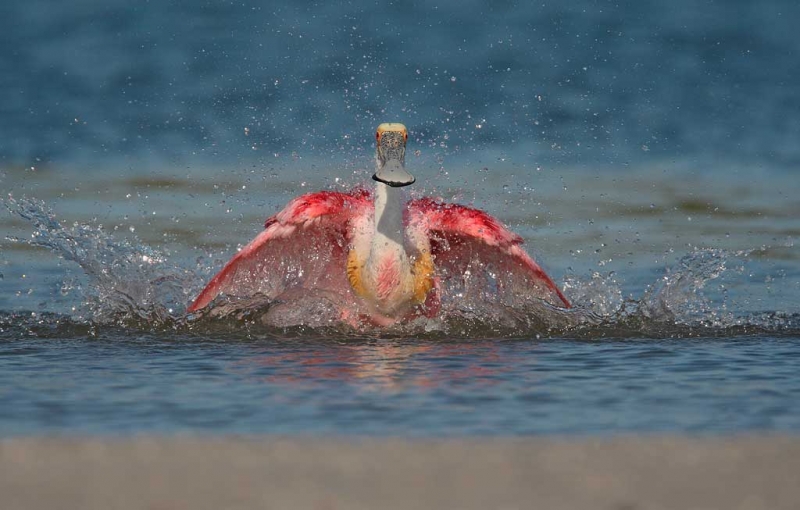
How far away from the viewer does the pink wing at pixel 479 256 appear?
7.50m

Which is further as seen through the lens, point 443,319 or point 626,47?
point 626,47

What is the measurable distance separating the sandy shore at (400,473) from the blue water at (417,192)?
55cm

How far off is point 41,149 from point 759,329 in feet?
31.3

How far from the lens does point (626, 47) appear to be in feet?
57.0

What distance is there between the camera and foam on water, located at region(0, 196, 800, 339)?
7.09 m

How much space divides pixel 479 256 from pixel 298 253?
3.28 feet

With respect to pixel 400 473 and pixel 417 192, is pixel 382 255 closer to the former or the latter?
pixel 417 192

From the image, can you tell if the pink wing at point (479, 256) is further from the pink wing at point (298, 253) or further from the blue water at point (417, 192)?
the pink wing at point (298, 253)

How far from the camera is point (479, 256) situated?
7738 millimetres

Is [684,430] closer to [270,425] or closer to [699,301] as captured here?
[270,425]

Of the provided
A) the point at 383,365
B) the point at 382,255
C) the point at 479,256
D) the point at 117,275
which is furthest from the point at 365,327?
the point at 117,275

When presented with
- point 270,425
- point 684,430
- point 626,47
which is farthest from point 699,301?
point 626,47

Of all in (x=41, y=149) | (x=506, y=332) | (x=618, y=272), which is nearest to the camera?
(x=506, y=332)

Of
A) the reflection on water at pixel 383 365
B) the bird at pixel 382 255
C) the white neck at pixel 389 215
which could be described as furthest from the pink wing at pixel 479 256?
the reflection on water at pixel 383 365
